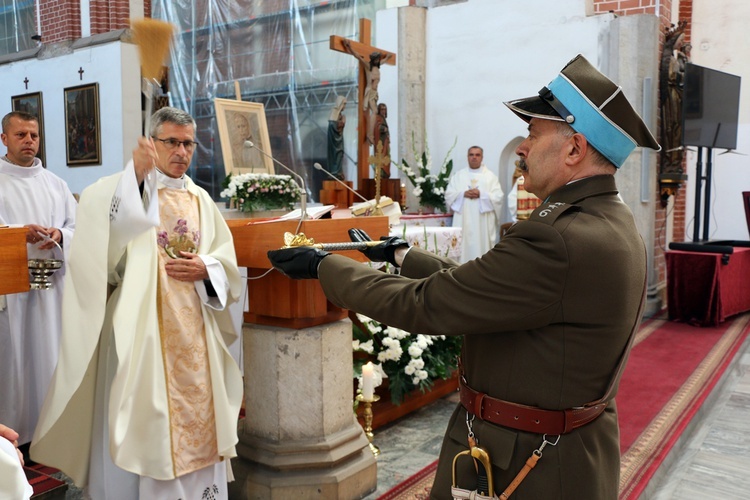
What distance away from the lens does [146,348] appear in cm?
265

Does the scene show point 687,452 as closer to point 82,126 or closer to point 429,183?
point 429,183

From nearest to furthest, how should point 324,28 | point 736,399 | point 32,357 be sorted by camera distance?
point 32,357, point 736,399, point 324,28

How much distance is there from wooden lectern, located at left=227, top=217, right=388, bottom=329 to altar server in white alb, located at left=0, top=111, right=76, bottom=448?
1305 mm

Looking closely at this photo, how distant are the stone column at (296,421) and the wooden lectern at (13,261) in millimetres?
1024

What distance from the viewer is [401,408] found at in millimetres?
4348

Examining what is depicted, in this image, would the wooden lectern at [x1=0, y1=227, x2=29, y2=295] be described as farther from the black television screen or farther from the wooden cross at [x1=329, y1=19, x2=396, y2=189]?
the black television screen

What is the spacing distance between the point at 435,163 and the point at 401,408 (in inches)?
247

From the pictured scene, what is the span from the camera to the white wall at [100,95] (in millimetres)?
9320

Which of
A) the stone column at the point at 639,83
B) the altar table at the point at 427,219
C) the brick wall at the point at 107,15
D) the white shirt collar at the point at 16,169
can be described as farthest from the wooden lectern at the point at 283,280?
the brick wall at the point at 107,15

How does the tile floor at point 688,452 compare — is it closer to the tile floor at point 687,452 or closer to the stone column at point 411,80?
the tile floor at point 687,452

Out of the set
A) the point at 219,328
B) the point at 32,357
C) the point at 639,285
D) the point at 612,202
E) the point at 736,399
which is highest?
the point at 612,202

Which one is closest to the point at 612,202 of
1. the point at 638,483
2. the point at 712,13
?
the point at 638,483

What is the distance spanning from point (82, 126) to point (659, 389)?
8.34 metres

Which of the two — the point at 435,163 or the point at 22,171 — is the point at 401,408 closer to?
the point at 22,171
